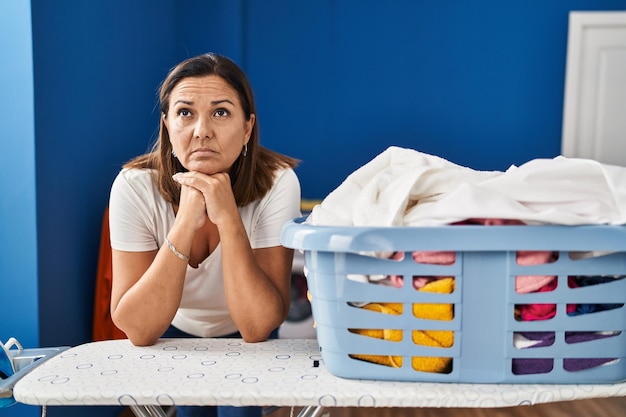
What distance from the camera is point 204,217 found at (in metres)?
1.15

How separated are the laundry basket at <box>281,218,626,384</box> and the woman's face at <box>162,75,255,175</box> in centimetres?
41

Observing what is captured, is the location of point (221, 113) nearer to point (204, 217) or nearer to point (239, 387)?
point (204, 217)

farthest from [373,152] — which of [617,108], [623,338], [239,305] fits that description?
[623,338]

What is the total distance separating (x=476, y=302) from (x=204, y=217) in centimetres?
59

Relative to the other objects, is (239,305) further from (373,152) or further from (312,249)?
(373,152)

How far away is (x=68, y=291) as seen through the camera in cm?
187

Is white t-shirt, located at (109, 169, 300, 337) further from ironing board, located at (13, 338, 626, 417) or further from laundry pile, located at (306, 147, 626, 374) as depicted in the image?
laundry pile, located at (306, 147, 626, 374)

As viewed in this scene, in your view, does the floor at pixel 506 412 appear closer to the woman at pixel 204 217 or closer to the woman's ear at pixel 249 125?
the woman at pixel 204 217

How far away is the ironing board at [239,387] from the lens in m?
0.76

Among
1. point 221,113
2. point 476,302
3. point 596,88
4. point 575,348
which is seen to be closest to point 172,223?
point 221,113

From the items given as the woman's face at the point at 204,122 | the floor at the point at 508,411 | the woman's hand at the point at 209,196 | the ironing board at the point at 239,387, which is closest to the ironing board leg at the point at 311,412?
the ironing board at the point at 239,387

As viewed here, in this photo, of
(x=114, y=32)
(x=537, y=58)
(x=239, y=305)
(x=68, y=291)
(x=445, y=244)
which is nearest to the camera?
(x=445, y=244)

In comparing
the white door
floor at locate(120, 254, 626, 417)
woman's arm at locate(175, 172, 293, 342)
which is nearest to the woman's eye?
woman's arm at locate(175, 172, 293, 342)

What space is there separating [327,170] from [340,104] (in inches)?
15.7
